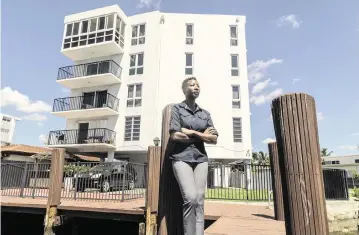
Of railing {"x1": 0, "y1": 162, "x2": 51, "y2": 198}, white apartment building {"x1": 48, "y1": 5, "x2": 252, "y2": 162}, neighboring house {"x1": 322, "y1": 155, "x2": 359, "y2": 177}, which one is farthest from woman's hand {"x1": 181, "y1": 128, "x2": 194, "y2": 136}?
neighboring house {"x1": 322, "y1": 155, "x2": 359, "y2": 177}

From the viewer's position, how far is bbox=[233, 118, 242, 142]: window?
23.4 metres

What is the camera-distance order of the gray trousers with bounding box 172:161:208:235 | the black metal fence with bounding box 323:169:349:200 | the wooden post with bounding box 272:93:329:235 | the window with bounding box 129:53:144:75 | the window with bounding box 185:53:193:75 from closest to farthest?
1. the wooden post with bounding box 272:93:329:235
2. the gray trousers with bounding box 172:161:208:235
3. the black metal fence with bounding box 323:169:349:200
4. the window with bounding box 185:53:193:75
5. the window with bounding box 129:53:144:75

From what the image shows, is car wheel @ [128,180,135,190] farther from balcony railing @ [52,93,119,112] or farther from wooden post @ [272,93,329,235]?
balcony railing @ [52,93,119,112]

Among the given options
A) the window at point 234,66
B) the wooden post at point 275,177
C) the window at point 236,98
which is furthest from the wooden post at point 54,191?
the window at point 234,66

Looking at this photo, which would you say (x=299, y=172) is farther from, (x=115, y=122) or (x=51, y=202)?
(x=115, y=122)

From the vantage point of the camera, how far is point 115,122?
24391 mm

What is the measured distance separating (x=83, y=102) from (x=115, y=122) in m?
4.00

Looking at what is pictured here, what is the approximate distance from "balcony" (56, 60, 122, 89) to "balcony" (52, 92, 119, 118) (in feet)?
4.05

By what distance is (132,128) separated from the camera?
23.9m

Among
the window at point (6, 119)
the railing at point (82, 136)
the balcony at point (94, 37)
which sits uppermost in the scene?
the balcony at point (94, 37)

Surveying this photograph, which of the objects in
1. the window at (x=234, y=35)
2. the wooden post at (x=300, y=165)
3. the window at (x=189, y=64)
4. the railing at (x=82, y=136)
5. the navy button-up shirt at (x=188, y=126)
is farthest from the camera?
the window at (x=234, y=35)

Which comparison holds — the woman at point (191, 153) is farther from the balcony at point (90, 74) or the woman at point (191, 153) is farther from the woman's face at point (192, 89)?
the balcony at point (90, 74)

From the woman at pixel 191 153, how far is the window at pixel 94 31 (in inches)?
938

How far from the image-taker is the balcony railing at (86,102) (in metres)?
24.5
